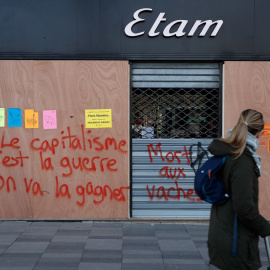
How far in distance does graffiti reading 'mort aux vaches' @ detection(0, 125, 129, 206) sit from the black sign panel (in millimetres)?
1391

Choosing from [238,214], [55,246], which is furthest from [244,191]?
[55,246]

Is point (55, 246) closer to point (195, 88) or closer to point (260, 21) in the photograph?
point (195, 88)

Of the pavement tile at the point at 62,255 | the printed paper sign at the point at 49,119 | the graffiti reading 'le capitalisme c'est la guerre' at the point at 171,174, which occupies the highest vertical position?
the printed paper sign at the point at 49,119

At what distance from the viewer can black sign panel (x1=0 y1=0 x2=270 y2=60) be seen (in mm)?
7848

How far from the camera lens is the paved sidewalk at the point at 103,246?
5737mm

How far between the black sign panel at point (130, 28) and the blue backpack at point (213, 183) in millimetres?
4615

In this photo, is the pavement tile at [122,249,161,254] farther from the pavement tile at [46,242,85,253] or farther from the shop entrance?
the shop entrance

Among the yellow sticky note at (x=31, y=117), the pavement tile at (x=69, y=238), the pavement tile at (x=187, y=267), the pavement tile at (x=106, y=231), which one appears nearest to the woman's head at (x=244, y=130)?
the pavement tile at (x=187, y=267)

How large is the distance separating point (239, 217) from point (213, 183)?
0.32m

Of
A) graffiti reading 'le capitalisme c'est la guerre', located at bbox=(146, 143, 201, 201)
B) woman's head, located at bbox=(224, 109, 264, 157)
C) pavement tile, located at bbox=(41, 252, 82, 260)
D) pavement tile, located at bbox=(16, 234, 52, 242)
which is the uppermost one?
woman's head, located at bbox=(224, 109, 264, 157)

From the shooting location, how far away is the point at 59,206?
7980 mm

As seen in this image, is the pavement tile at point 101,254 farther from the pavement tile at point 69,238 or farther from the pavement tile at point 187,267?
the pavement tile at point 187,267

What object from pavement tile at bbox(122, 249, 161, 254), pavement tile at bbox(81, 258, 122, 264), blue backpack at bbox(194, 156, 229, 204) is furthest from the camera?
pavement tile at bbox(122, 249, 161, 254)

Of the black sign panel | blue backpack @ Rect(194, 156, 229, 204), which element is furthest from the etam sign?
blue backpack @ Rect(194, 156, 229, 204)
